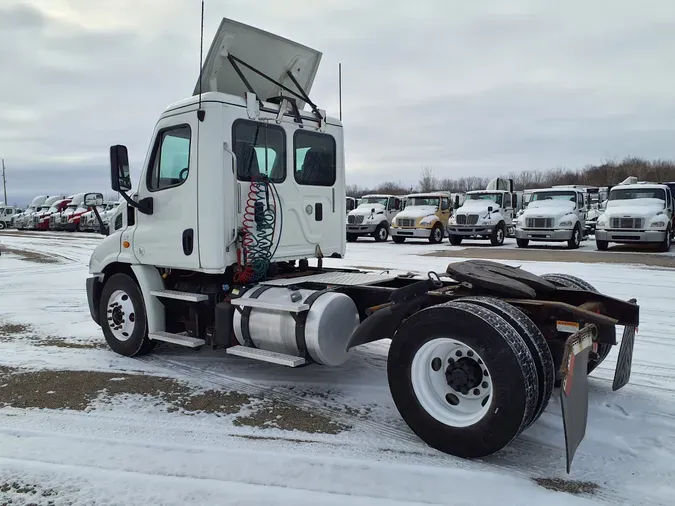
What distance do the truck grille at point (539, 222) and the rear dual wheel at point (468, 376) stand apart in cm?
1792

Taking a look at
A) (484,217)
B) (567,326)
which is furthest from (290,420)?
(484,217)

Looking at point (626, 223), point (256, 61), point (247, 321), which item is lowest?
point (247, 321)

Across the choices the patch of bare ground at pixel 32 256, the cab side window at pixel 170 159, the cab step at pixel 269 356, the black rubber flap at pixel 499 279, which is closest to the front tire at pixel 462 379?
the black rubber flap at pixel 499 279

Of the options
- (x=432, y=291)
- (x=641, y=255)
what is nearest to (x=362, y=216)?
(x=641, y=255)

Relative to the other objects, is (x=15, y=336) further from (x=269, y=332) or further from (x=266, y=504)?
(x=266, y=504)

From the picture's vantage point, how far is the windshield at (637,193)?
65.3 ft

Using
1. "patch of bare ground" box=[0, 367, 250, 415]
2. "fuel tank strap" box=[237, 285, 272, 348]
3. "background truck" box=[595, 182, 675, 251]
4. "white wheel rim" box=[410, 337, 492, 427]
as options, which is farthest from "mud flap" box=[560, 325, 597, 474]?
"background truck" box=[595, 182, 675, 251]

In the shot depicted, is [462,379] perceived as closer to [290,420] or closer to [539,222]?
[290,420]

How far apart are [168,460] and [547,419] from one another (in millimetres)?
2848

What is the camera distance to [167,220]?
5.82m

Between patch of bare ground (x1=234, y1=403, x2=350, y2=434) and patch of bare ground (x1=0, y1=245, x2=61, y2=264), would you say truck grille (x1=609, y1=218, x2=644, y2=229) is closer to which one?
patch of bare ground (x1=234, y1=403, x2=350, y2=434)

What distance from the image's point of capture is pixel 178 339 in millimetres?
5711

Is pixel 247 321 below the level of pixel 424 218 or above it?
below

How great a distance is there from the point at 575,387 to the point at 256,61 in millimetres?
4442
